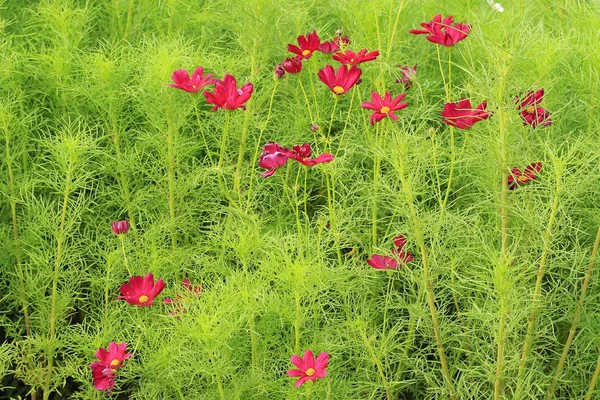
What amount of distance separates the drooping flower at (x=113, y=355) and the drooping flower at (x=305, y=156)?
505 mm

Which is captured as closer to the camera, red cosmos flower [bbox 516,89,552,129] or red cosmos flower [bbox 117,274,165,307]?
red cosmos flower [bbox 516,89,552,129]

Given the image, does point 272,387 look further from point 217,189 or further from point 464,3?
point 464,3

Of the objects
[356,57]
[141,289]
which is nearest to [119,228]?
[141,289]

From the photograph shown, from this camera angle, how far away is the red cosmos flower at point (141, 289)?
1.86m

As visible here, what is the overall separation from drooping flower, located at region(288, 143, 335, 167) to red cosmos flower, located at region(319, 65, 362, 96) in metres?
0.21

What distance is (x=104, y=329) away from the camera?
193cm

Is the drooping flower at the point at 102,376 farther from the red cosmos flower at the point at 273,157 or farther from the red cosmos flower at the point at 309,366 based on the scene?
the red cosmos flower at the point at 273,157

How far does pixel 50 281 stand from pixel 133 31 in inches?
31.9

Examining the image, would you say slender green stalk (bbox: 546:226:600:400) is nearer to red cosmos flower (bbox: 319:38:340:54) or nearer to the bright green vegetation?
the bright green vegetation

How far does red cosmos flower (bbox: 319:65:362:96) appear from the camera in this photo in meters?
1.97

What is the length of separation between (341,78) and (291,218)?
0.40 metres

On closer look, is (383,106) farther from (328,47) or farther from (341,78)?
(328,47)

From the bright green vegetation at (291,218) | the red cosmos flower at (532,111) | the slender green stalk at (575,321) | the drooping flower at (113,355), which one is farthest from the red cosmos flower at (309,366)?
the red cosmos flower at (532,111)

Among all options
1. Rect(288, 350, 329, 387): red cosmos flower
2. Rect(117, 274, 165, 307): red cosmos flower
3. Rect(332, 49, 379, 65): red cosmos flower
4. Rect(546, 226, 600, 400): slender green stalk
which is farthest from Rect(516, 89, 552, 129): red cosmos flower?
Rect(117, 274, 165, 307): red cosmos flower
